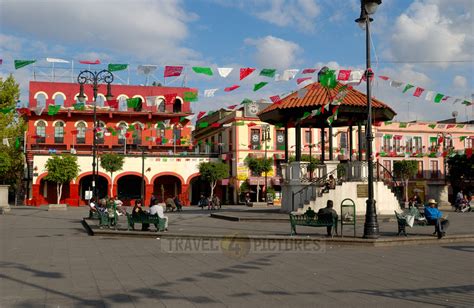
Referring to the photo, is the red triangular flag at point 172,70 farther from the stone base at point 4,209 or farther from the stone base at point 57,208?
the stone base at point 57,208

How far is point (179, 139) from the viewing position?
176ft

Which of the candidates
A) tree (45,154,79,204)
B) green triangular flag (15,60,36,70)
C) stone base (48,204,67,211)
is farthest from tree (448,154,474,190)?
green triangular flag (15,60,36,70)

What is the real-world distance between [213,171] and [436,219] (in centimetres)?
3652

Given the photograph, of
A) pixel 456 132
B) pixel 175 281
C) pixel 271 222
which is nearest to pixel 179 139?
pixel 456 132

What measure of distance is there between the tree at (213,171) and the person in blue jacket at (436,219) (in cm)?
3584

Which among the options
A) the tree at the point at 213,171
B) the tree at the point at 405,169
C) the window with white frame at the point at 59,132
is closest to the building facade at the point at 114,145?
the window with white frame at the point at 59,132

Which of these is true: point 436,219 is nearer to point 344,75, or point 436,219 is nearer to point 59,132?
point 344,75

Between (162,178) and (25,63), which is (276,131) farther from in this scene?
(25,63)

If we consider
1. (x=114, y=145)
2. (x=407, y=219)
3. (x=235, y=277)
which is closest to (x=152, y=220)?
(x=235, y=277)

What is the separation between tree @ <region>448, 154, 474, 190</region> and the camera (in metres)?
55.0

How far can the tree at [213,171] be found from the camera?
163 ft

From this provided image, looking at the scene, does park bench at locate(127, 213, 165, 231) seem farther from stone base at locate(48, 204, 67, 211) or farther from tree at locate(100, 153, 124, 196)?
tree at locate(100, 153, 124, 196)

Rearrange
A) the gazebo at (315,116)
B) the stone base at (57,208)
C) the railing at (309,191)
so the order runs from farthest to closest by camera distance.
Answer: the stone base at (57,208) → the railing at (309,191) → the gazebo at (315,116)

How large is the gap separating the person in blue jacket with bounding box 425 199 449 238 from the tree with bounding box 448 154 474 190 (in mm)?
43880
